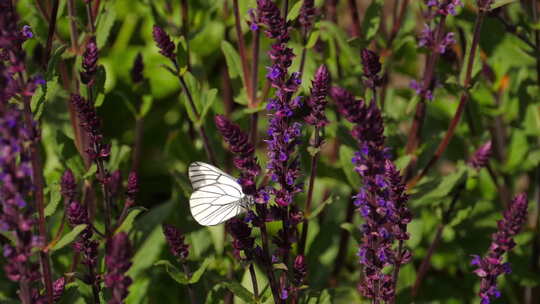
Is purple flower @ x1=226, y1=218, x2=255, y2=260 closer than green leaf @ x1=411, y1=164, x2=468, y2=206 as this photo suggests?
Yes

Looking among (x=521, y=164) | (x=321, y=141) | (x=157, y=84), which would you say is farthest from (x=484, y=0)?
(x=157, y=84)

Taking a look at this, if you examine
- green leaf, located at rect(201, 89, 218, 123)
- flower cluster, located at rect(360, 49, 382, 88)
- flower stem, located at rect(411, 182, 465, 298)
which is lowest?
flower stem, located at rect(411, 182, 465, 298)

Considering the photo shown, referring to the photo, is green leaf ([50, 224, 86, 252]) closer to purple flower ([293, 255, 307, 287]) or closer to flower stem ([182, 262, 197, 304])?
flower stem ([182, 262, 197, 304])

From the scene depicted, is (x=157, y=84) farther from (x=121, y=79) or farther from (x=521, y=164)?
(x=521, y=164)

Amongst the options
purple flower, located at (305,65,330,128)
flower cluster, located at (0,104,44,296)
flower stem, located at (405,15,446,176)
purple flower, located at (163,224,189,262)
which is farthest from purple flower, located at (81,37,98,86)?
flower stem, located at (405,15,446,176)

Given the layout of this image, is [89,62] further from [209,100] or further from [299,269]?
[299,269]

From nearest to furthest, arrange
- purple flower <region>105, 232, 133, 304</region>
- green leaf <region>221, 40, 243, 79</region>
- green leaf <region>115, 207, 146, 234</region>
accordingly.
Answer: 1. purple flower <region>105, 232, 133, 304</region>
2. green leaf <region>115, 207, 146, 234</region>
3. green leaf <region>221, 40, 243, 79</region>
